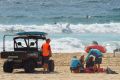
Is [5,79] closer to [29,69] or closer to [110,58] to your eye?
[29,69]

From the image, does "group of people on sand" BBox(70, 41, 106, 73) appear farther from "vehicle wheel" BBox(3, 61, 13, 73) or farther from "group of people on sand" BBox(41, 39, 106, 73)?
"vehicle wheel" BBox(3, 61, 13, 73)

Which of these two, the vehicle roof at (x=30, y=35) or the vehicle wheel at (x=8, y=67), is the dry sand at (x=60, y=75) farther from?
A: the vehicle roof at (x=30, y=35)

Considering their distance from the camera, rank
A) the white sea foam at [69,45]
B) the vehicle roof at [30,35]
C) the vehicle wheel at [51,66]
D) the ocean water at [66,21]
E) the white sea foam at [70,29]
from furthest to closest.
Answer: the white sea foam at [70,29]
the ocean water at [66,21]
the white sea foam at [69,45]
the vehicle roof at [30,35]
the vehicle wheel at [51,66]

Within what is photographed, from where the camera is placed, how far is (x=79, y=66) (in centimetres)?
2050

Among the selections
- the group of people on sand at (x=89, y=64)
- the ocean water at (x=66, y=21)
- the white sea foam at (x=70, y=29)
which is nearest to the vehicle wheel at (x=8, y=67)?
the group of people on sand at (x=89, y=64)

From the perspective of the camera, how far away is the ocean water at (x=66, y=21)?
107ft

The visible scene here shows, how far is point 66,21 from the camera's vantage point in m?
55.8

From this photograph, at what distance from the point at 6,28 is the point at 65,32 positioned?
5371mm

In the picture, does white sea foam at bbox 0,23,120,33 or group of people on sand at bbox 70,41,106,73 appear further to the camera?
white sea foam at bbox 0,23,120,33

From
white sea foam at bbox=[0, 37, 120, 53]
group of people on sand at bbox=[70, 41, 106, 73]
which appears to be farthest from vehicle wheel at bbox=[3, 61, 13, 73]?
white sea foam at bbox=[0, 37, 120, 53]

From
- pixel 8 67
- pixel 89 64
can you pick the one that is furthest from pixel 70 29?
pixel 8 67

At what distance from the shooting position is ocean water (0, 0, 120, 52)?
32719 mm

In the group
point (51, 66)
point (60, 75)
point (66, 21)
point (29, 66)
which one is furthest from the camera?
point (66, 21)

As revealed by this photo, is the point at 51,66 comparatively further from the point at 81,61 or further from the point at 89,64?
the point at 89,64
